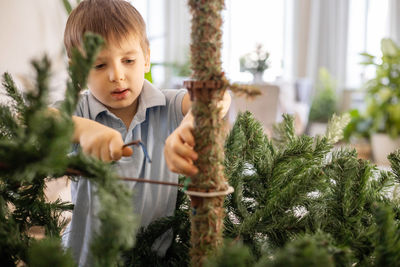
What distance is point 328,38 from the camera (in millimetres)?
5242

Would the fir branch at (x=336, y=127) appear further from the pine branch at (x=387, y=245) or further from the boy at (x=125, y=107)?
the pine branch at (x=387, y=245)

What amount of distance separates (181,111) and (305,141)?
25cm

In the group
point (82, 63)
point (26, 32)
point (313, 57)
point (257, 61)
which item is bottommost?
point (82, 63)

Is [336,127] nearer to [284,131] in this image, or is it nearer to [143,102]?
[284,131]

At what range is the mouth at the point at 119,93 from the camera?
62cm

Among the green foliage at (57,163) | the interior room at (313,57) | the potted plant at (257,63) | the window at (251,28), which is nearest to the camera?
the green foliage at (57,163)

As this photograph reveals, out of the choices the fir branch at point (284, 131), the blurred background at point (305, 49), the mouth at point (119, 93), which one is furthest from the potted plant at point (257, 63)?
the mouth at point (119, 93)

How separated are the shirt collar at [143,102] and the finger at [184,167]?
0.32 meters

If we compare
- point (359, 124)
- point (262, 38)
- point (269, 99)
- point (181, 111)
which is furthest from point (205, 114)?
point (262, 38)

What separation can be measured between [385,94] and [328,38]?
67.9 inches

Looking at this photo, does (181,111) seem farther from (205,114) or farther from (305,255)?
(305,255)

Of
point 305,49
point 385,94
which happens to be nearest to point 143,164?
point 385,94

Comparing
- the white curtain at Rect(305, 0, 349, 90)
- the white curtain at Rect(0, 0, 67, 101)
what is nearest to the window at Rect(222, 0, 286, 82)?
the white curtain at Rect(305, 0, 349, 90)

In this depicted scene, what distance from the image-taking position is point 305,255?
24 cm
